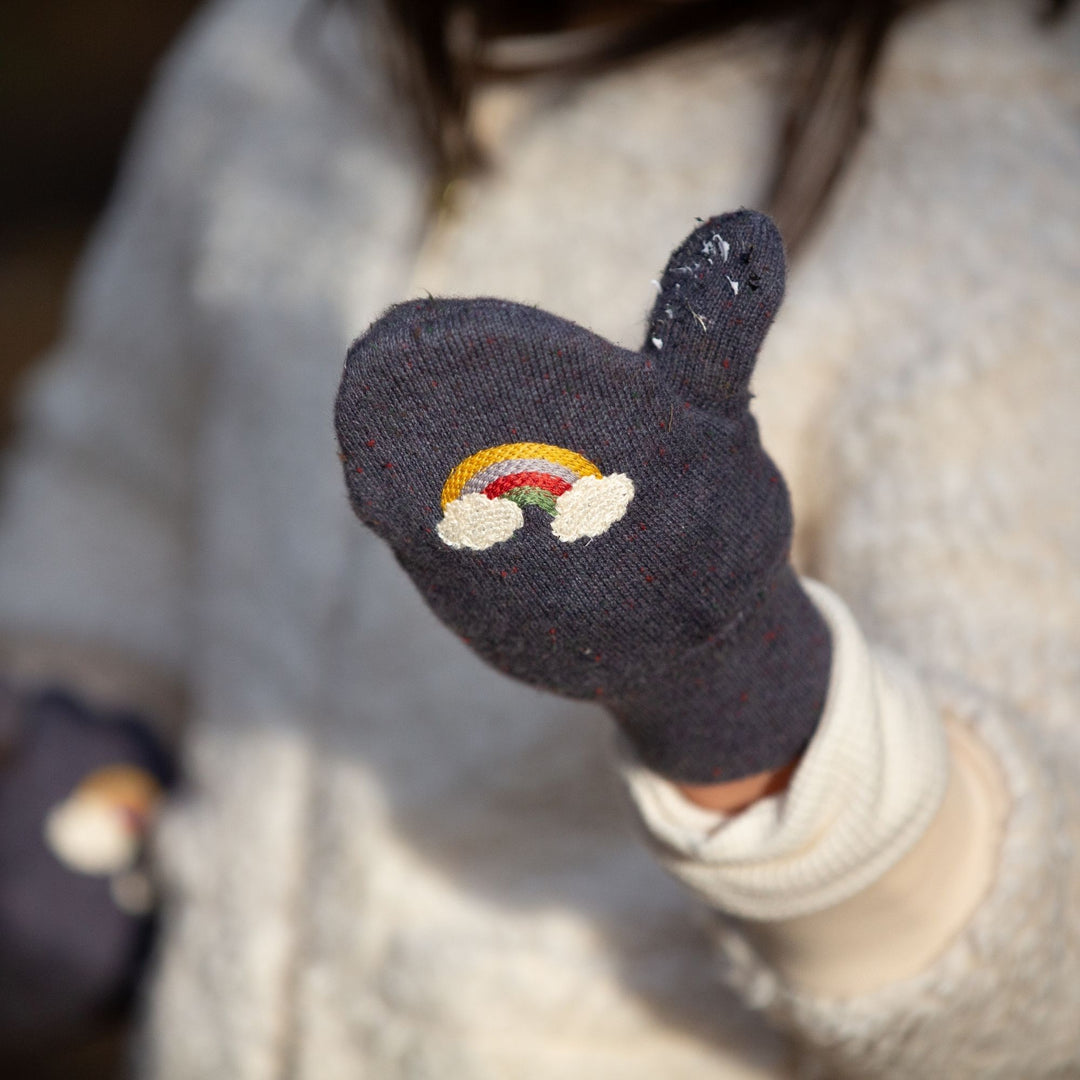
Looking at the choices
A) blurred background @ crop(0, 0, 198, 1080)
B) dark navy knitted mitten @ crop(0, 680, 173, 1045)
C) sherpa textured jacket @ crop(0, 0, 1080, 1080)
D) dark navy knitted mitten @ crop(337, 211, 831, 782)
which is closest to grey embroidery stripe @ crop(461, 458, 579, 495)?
dark navy knitted mitten @ crop(337, 211, 831, 782)

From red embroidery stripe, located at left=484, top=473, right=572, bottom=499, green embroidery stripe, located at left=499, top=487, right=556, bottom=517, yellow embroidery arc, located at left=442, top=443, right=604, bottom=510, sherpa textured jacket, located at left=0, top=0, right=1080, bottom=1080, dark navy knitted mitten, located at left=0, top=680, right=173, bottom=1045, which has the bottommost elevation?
dark navy knitted mitten, located at left=0, top=680, right=173, bottom=1045

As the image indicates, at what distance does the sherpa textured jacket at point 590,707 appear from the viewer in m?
0.46

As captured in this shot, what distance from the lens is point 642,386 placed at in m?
0.37

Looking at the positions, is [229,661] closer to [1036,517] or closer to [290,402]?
[290,402]

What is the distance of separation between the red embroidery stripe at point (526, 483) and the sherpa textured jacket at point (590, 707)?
15 cm

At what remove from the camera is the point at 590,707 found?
620mm

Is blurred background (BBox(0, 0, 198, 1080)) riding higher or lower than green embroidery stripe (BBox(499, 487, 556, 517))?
lower

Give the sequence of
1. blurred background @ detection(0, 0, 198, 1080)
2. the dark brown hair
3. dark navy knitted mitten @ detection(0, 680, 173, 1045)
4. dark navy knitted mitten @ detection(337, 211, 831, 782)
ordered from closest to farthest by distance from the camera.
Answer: dark navy knitted mitten @ detection(337, 211, 831, 782) < the dark brown hair < dark navy knitted mitten @ detection(0, 680, 173, 1045) < blurred background @ detection(0, 0, 198, 1080)

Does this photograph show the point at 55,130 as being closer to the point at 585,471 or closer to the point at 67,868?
the point at 67,868

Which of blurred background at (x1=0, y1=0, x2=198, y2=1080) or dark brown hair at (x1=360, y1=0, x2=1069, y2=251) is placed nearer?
dark brown hair at (x1=360, y1=0, x2=1069, y2=251)

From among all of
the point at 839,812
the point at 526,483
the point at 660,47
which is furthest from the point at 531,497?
the point at 660,47

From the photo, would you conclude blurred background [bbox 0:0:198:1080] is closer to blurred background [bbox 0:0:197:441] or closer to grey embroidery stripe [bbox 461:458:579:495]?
blurred background [bbox 0:0:197:441]

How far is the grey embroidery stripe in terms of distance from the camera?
37cm

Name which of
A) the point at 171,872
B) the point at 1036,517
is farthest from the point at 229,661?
the point at 1036,517
